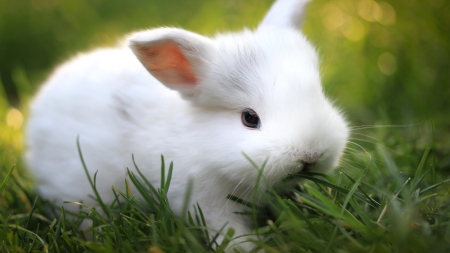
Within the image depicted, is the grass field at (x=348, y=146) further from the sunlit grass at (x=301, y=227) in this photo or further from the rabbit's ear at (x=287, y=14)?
the rabbit's ear at (x=287, y=14)

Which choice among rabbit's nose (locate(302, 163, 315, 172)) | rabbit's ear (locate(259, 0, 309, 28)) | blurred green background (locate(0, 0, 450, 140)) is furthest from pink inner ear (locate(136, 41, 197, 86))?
rabbit's nose (locate(302, 163, 315, 172))

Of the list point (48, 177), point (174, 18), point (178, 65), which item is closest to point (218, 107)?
point (178, 65)

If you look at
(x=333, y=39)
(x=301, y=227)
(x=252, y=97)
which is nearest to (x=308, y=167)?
(x=301, y=227)

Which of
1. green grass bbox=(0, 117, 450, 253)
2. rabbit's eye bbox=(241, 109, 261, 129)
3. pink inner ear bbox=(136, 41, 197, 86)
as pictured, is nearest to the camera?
green grass bbox=(0, 117, 450, 253)

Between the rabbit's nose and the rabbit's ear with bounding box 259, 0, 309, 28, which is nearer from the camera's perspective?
the rabbit's nose

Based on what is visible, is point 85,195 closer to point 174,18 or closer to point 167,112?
point 167,112

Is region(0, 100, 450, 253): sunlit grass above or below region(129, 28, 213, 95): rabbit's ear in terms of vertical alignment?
below

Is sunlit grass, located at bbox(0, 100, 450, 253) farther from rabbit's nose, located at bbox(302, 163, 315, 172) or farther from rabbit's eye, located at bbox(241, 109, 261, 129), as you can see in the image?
rabbit's eye, located at bbox(241, 109, 261, 129)

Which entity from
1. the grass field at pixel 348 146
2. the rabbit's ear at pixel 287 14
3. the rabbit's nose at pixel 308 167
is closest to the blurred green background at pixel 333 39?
the grass field at pixel 348 146

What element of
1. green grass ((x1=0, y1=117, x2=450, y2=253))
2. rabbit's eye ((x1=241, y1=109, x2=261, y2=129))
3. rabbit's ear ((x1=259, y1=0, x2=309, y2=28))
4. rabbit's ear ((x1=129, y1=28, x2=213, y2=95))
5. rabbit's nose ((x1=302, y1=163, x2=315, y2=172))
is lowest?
green grass ((x1=0, y1=117, x2=450, y2=253))

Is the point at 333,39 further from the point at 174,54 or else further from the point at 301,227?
the point at 301,227
